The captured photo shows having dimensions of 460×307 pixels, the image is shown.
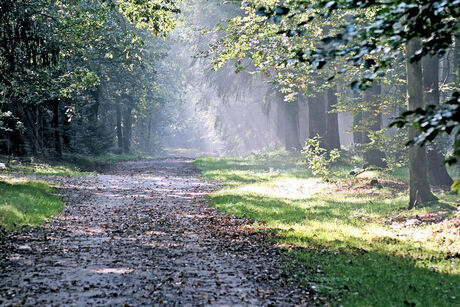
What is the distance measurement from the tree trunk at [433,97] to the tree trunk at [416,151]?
294cm

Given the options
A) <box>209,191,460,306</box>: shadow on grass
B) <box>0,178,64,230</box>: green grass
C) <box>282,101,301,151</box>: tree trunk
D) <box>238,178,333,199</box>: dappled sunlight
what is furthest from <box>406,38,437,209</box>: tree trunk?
<box>282,101,301,151</box>: tree trunk

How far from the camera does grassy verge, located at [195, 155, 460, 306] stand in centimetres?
656

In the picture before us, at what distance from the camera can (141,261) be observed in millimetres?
8156

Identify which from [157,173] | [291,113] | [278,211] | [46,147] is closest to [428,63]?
[278,211]

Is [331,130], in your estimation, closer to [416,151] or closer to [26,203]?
[416,151]

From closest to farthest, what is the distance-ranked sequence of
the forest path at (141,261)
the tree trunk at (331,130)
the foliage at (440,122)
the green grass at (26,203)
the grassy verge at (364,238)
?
the foliage at (440,122) < the forest path at (141,261) < the grassy verge at (364,238) < the green grass at (26,203) < the tree trunk at (331,130)

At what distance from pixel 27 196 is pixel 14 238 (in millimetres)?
4233

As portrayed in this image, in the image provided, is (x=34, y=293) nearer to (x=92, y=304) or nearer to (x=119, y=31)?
(x=92, y=304)

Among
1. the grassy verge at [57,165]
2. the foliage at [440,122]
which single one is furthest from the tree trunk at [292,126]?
the foliage at [440,122]

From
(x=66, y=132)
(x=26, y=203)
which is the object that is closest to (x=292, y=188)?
(x=26, y=203)

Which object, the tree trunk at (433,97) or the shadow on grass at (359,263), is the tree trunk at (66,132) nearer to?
the shadow on grass at (359,263)

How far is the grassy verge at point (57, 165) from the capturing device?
21677mm

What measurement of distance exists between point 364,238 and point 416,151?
4413mm

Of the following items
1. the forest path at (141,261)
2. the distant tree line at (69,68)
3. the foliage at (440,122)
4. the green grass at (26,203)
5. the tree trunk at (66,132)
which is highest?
the distant tree line at (69,68)
